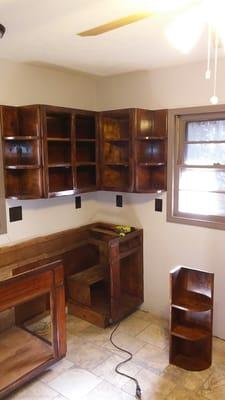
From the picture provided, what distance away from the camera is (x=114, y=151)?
3.27m

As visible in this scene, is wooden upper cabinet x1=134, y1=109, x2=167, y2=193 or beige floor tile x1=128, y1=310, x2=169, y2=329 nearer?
wooden upper cabinet x1=134, y1=109, x2=167, y2=193

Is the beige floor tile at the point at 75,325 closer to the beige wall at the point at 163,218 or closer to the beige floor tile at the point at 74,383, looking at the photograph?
the beige floor tile at the point at 74,383

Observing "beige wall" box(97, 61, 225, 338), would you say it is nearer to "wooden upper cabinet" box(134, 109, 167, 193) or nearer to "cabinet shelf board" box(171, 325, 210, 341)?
"wooden upper cabinet" box(134, 109, 167, 193)

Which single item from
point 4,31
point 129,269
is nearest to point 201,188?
point 129,269

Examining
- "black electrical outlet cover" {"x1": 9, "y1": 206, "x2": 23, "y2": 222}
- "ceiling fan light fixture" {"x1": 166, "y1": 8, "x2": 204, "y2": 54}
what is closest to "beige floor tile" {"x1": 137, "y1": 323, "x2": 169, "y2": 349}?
"black electrical outlet cover" {"x1": 9, "y1": 206, "x2": 23, "y2": 222}

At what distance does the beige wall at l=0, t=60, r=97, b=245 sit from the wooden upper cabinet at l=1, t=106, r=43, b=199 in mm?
125

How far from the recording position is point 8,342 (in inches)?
102

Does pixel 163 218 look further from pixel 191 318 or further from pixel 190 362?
pixel 190 362

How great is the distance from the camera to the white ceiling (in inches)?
64.9

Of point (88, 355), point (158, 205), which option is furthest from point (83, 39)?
point (88, 355)

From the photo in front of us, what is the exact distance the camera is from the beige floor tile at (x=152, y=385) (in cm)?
225

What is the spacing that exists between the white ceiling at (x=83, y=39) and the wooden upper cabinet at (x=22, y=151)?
459 mm

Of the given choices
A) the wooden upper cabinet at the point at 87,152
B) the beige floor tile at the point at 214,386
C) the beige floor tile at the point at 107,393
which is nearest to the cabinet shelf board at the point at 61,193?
the wooden upper cabinet at the point at 87,152

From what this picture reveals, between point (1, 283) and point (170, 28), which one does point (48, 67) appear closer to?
point (170, 28)
